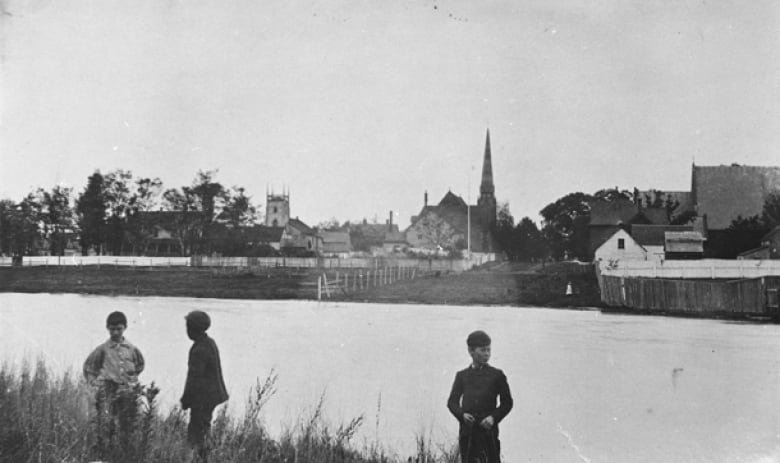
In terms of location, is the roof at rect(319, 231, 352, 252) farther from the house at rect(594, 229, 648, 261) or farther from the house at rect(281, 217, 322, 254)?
the house at rect(594, 229, 648, 261)

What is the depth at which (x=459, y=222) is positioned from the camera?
67.7 feet

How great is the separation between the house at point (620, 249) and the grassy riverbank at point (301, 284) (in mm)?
736

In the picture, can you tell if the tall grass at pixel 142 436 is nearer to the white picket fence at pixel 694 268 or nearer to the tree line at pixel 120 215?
the tree line at pixel 120 215

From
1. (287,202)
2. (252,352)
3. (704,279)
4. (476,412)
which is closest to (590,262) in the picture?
(704,279)

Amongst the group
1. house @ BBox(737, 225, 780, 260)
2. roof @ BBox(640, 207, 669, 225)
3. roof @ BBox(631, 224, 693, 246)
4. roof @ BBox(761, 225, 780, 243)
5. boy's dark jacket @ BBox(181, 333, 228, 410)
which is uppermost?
roof @ BBox(640, 207, 669, 225)

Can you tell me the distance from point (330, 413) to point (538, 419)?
7.67 feet

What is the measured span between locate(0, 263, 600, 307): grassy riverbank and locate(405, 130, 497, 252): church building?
148 centimetres

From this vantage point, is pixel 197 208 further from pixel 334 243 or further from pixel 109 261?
pixel 334 243

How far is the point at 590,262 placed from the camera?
62.2 feet

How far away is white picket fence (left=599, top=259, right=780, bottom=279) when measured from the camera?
1167 cm

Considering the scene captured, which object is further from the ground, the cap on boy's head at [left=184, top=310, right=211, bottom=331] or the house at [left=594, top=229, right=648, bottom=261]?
the house at [left=594, top=229, right=648, bottom=261]

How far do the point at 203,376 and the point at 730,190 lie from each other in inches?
343

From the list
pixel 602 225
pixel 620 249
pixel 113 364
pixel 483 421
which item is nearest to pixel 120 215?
pixel 113 364

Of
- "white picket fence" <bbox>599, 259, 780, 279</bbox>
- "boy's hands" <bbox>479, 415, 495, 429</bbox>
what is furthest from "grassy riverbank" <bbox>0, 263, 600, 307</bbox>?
"boy's hands" <bbox>479, 415, 495, 429</bbox>
